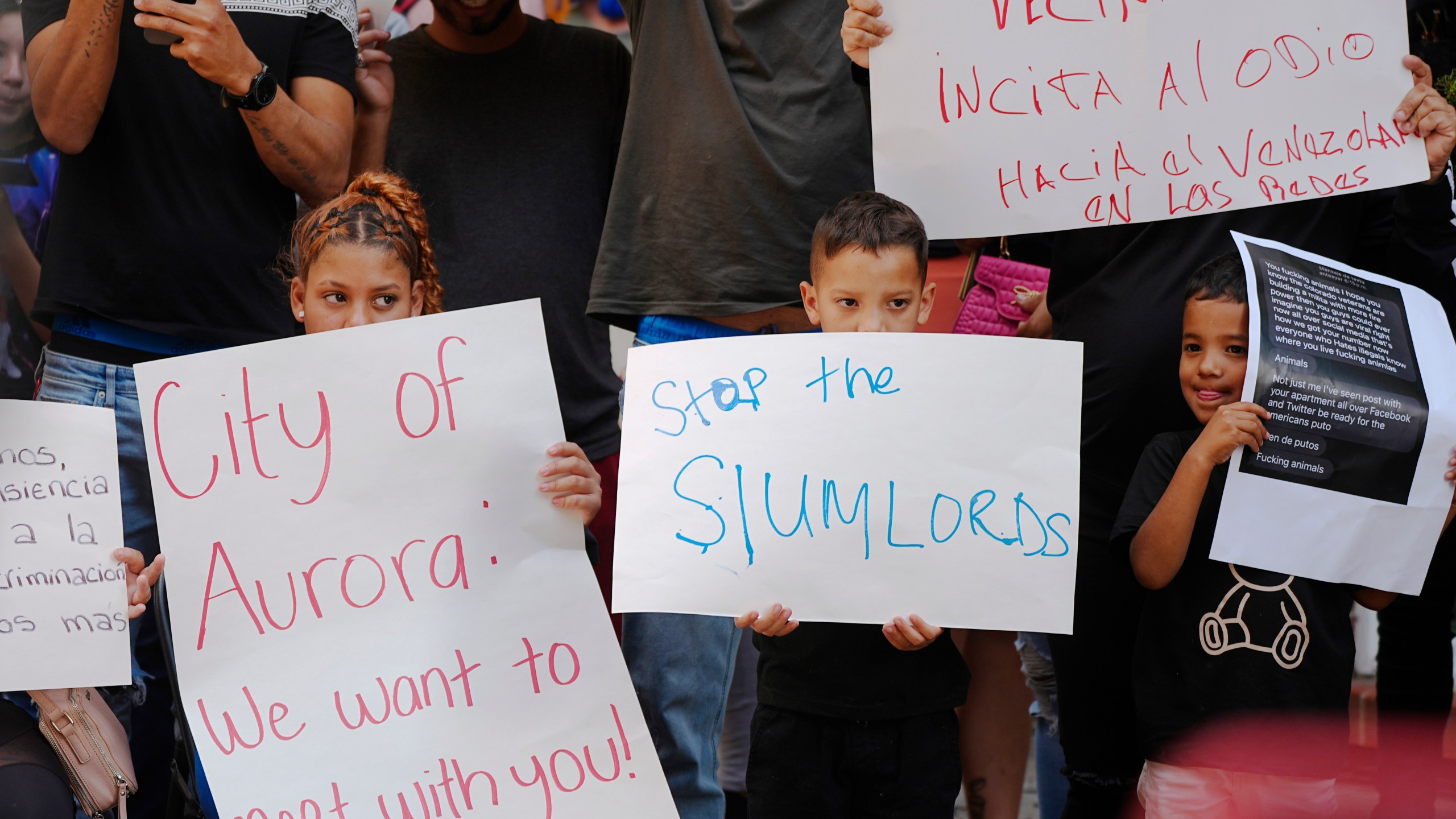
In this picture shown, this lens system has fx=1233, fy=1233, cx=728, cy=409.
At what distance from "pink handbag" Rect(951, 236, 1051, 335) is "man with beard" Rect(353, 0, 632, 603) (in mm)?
905

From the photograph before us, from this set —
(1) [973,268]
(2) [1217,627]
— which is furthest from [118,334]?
(2) [1217,627]

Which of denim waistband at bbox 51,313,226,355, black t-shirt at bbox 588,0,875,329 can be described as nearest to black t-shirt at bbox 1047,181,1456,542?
black t-shirt at bbox 588,0,875,329

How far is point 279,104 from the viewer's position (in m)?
2.40

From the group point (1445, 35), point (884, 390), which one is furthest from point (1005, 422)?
point (1445, 35)

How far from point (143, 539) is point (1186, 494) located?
1.89 meters

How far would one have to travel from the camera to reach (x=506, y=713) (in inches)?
75.0

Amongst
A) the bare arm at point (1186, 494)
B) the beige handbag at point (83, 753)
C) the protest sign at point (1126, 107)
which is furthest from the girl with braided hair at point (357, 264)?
the bare arm at point (1186, 494)

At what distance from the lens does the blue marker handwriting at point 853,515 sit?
6.34ft

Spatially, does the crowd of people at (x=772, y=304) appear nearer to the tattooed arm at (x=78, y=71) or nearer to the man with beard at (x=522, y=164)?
the tattooed arm at (x=78, y=71)

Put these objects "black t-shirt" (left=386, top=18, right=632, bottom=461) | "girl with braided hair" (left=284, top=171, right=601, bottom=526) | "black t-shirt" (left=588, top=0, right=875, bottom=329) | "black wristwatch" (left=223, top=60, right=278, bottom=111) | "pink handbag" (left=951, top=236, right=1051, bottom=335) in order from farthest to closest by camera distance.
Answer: "black t-shirt" (left=386, top=18, right=632, bottom=461)
"pink handbag" (left=951, top=236, right=1051, bottom=335)
"black t-shirt" (left=588, top=0, right=875, bottom=329)
"black wristwatch" (left=223, top=60, right=278, bottom=111)
"girl with braided hair" (left=284, top=171, right=601, bottom=526)

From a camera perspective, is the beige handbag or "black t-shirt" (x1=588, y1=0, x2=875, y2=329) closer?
the beige handbag

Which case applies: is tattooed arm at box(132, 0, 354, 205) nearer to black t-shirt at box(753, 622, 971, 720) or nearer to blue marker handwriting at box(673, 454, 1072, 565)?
blue marker handwriting at box(673, 454, 1072, 565)

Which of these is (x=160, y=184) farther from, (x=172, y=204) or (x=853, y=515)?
(x=853, y=515)

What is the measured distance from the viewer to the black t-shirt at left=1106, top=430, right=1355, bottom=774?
6.79 ft
